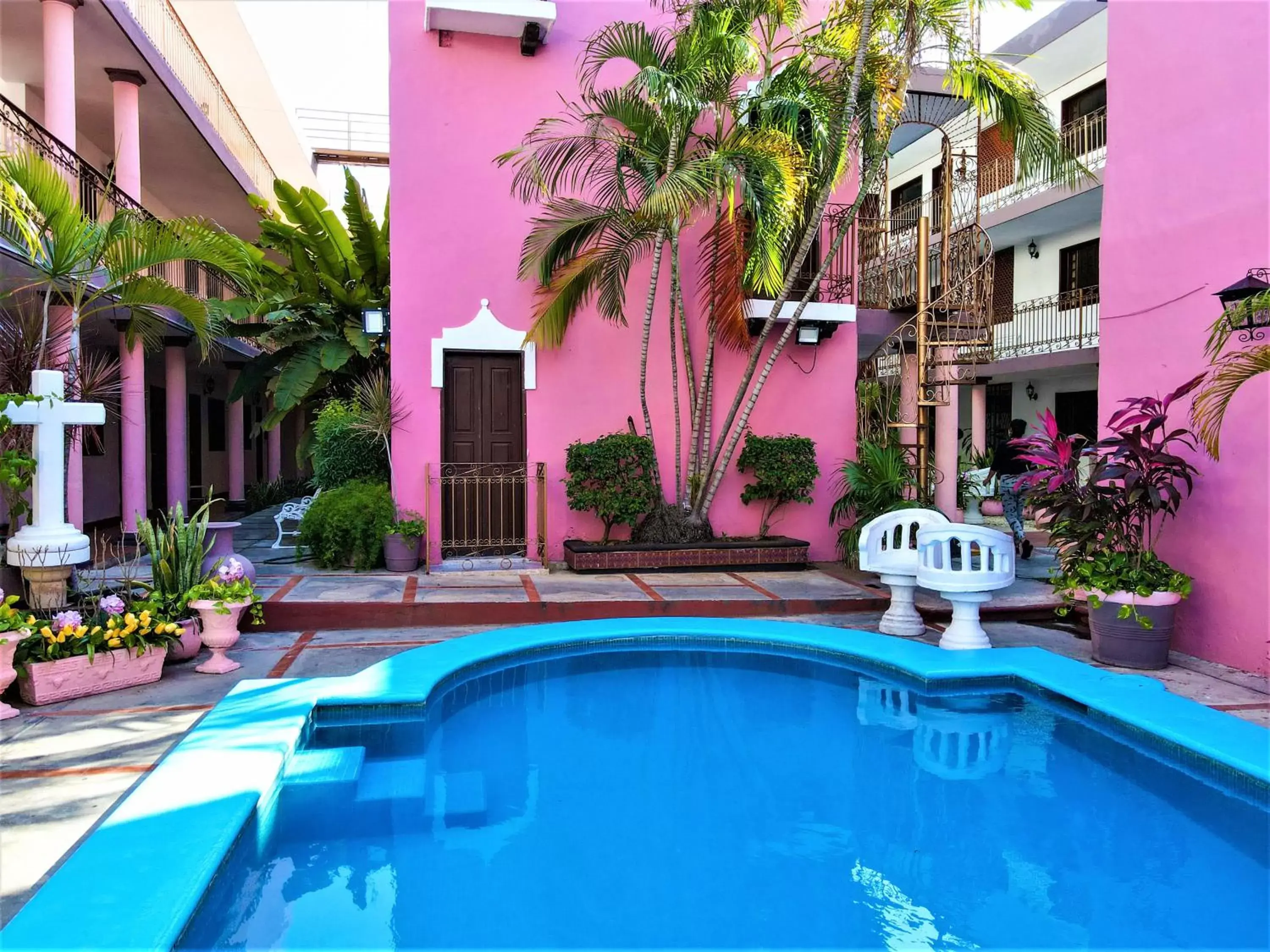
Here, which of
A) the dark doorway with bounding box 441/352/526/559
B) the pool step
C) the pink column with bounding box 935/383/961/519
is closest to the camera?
the pool step

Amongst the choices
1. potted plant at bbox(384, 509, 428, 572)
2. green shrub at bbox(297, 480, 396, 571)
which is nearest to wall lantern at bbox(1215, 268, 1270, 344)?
potted plant at bbox(384, 509, 428, 572)

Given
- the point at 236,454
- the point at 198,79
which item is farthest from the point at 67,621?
the point at 236,454

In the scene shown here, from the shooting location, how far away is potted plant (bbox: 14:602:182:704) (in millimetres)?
4891

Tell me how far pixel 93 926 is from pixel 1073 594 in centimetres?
586

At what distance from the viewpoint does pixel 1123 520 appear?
5961 millimetres

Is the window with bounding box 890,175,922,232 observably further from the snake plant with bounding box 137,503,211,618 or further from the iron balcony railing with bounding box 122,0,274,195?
the snake plant with bounding box 137,503,211,618

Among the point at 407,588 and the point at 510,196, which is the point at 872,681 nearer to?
the point at 407,588

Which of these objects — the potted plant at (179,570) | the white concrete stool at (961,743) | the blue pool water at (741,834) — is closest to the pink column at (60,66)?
the potted plant at (179,570)

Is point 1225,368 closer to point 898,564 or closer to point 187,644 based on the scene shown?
point 898,564

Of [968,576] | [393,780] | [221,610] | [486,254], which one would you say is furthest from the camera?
[486,254]

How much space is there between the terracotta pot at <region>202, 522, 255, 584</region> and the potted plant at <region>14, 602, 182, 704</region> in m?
1.17

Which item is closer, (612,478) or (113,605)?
(113,605)

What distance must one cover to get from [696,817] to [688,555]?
5913mm

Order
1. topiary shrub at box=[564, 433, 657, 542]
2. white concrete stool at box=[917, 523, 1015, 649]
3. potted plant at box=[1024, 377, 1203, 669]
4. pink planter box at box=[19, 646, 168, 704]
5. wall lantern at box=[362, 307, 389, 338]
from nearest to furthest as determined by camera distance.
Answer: pink planter box at box=[19, 646, 168, 704] → potted plant at box=[1024, 377, 1203, 669] → white concrete stool at box=[917, 523, 1015, 649] → topiary shrub at box=[564, 433, 657, 542] → wall lantern at box=[362, 307, 389, 338]
